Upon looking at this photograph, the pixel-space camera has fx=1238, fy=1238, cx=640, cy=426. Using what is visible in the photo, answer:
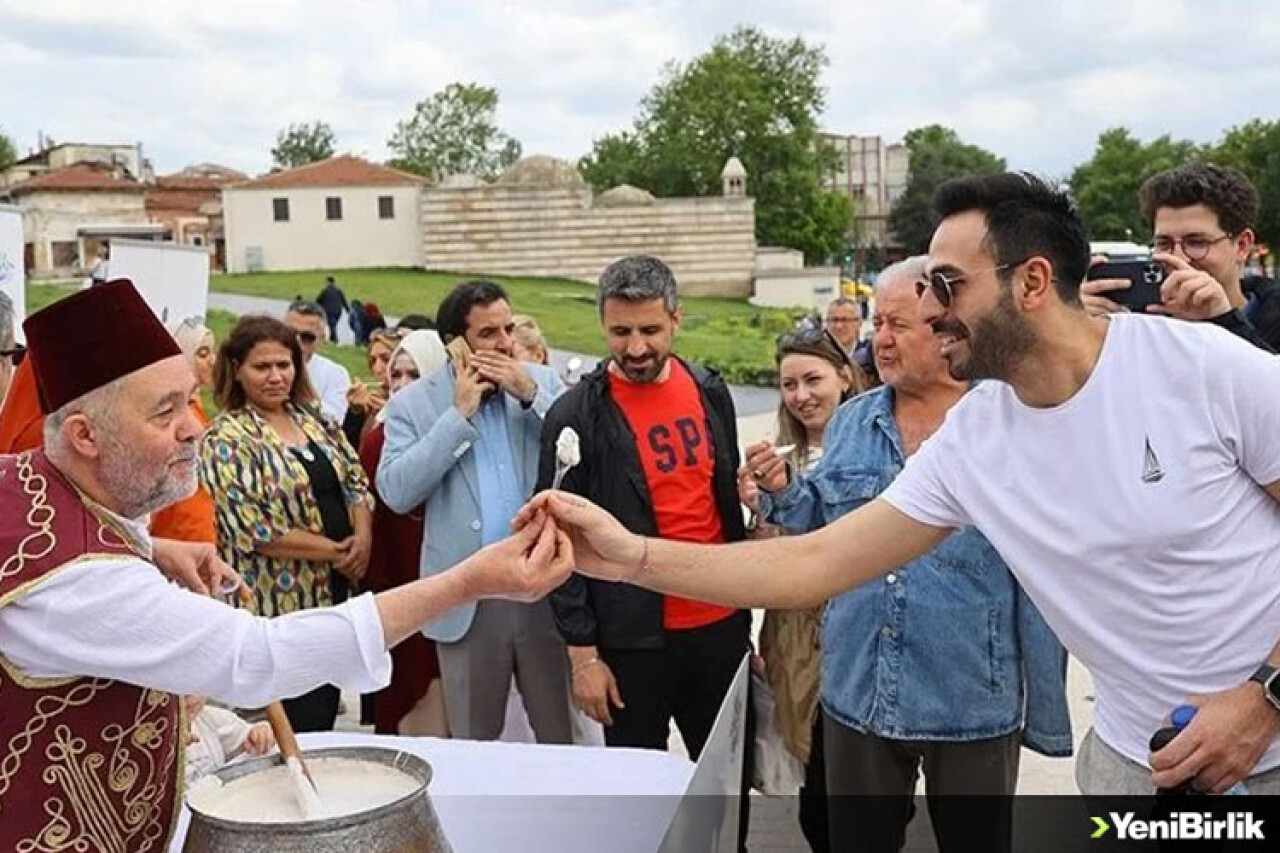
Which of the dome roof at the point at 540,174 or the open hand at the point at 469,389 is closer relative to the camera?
the open hand at the point at 469,389

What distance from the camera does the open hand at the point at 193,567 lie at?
2.57 meters

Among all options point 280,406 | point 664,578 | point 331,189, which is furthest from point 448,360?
point 331,189

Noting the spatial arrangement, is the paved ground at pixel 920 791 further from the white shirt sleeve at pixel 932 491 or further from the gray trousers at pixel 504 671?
the white shirt sleeve at pixel 932 491

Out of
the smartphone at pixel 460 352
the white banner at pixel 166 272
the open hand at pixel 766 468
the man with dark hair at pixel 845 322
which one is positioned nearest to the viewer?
the open hand at pixel 766 468

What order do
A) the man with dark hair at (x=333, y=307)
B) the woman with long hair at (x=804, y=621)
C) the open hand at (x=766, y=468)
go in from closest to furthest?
1. the open hand at (x=766, y=468)
2. the woman with long hair at (x=804, y=621)
3. the man with dark hair at (x=333, y=307)

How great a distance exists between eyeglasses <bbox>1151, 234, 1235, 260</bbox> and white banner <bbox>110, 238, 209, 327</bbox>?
475 centimetres

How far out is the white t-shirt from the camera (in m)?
2.19

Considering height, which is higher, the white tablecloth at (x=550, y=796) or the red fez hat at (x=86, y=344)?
the red fez hat at (x=86, y=344)

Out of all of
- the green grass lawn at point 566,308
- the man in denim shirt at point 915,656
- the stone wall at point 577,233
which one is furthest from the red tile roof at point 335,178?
the man in denim shirt at point 915,656

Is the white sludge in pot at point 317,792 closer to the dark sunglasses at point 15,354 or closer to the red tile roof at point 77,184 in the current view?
the dark sunglasses at point 15,354

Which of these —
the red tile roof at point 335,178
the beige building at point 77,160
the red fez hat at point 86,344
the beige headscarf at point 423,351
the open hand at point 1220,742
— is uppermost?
the beige building at point 77,160

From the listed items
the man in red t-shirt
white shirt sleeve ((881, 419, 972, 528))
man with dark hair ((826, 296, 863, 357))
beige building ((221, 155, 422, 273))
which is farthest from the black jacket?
beige building ((221, 155, 422, 273))

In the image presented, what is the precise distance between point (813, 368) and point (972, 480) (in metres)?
1.68

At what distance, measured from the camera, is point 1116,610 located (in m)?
2.29
